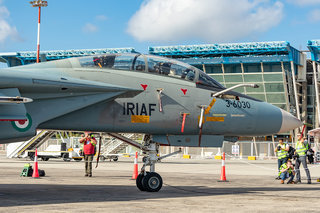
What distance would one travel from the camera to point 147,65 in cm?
1218

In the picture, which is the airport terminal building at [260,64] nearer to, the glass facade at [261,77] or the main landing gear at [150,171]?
the glass facade at [261,77]

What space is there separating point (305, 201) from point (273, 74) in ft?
180

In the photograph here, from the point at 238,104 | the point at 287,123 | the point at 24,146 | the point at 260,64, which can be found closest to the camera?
the point at 238,104

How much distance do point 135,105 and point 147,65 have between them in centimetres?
120

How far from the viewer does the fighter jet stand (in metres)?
10.2

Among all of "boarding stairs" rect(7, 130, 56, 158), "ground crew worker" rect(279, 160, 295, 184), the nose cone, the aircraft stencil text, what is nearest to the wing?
the aircraft stencil text

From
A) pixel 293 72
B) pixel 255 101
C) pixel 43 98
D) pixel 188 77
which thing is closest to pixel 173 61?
pixel 188 77

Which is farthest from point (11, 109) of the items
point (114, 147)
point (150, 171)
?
point (114, 147)

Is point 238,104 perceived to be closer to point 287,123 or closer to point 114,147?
point 287,123

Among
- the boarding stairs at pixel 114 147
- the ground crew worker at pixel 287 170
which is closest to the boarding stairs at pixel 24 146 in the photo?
the boarding stairs at pixel 114 147

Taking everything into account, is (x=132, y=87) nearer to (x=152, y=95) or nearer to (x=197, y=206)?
(x=152, y=95)

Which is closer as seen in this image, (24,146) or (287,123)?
(287,123)

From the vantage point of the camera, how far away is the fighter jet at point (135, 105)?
10.2 metres

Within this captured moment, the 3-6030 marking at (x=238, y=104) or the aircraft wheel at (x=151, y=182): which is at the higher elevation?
the 3-6030 marking at (x=238, y=104)
